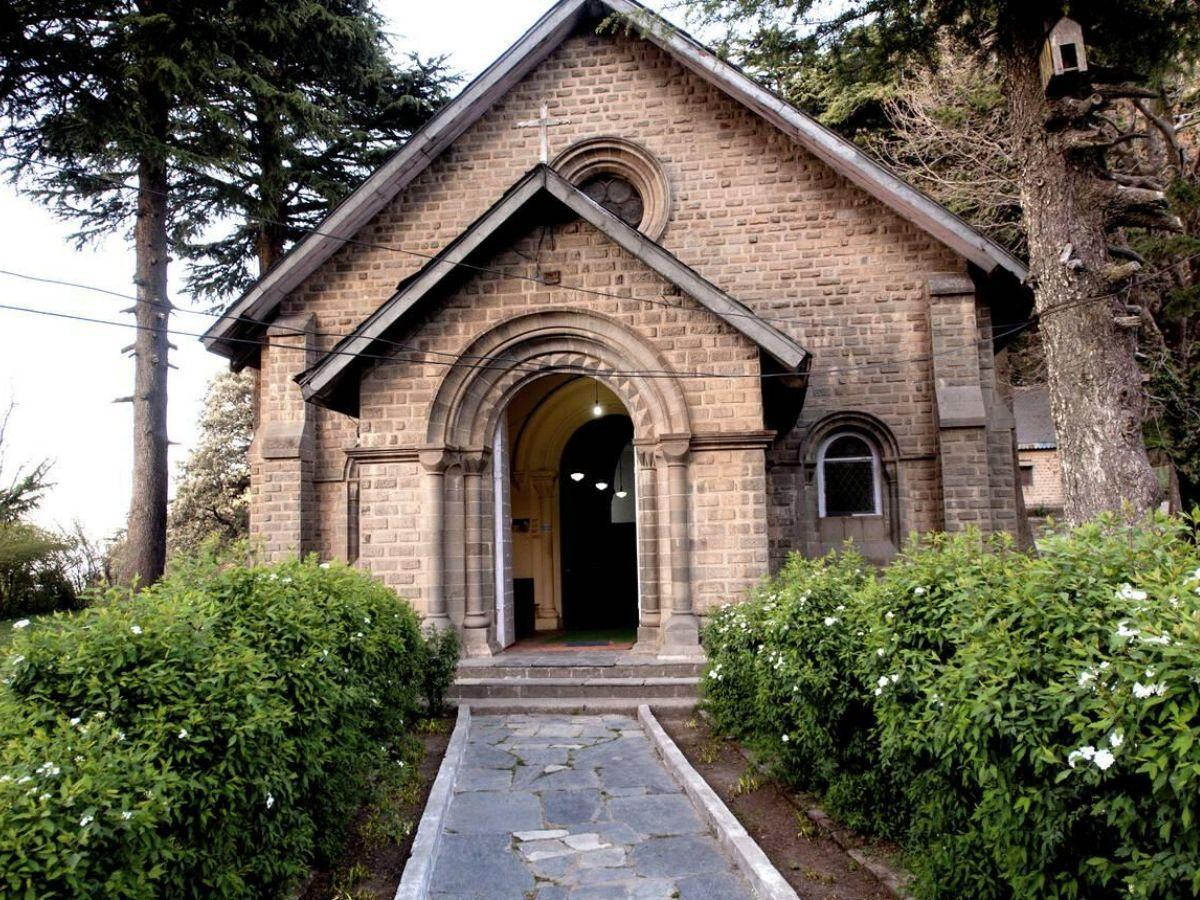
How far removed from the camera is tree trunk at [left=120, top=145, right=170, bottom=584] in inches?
676

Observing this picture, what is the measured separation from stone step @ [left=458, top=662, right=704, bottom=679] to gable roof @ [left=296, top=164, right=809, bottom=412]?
13.0 feet

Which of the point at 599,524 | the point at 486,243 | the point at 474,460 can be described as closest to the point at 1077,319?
the point at 486,243

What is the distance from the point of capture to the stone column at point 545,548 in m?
15.4

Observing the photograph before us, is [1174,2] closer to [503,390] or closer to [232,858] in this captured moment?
[503,390]

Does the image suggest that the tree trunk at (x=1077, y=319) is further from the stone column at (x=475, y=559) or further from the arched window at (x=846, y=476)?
the stone column at (x=475, y=559)

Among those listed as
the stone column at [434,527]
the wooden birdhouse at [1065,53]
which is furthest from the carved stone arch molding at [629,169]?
the wooden birdhouse at [1065,53]

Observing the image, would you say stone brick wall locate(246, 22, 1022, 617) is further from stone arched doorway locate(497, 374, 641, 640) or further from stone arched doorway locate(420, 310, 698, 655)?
stone arched doorway locate(497, 374, 641, 640)

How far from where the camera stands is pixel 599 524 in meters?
17.3

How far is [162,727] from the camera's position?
3.38 m

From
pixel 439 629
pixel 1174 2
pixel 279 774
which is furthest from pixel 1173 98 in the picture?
pixel 279 774

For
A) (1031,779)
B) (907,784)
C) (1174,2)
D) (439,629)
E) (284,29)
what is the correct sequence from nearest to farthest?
(1031,779) → (907,784) → (1174,2) → (439,629) → (284,29)

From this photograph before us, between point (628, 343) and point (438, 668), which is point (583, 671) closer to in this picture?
point (438, 668)

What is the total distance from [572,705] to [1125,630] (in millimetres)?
7480

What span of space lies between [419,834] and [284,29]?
18638mm
